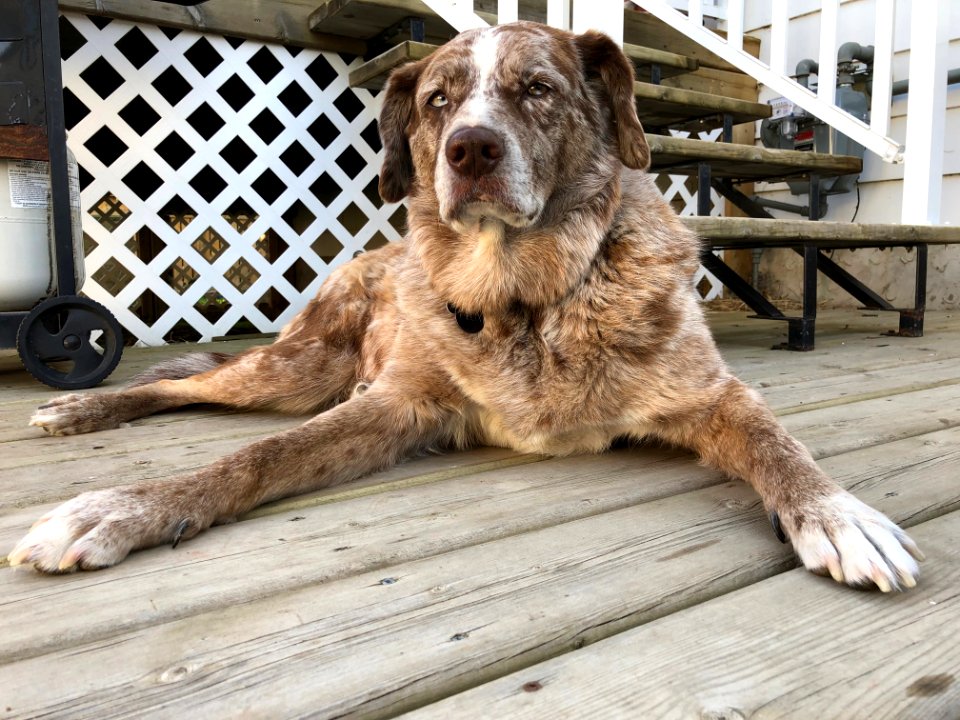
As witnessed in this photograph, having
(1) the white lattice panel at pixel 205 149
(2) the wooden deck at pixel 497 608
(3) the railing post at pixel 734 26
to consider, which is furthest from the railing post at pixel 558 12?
(2) the wooden deck at pixel 497 608

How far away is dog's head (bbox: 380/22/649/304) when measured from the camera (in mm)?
1602

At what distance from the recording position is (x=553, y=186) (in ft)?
5.71

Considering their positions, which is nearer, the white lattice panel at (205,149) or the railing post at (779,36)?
the white lattice panel at (205,149)

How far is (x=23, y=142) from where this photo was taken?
2.38 meters

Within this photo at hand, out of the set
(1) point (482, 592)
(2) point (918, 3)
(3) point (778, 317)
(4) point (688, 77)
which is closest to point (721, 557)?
(1) point (482, 592)

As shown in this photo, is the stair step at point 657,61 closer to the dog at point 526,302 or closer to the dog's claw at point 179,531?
the dog at point 526,302

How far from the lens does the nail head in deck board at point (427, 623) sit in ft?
2.51

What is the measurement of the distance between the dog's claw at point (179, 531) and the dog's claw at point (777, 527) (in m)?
0.95

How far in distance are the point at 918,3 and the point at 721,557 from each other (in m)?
3.89

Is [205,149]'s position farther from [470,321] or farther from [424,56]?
[470,321]

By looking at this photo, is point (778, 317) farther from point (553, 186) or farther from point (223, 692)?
point (223, 692)

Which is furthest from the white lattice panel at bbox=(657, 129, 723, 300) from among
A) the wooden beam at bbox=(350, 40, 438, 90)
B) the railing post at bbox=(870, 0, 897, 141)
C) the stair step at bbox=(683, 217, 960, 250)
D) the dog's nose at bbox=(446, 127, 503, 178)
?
the dog's nose at bbox=(446, 127, 503, 178)

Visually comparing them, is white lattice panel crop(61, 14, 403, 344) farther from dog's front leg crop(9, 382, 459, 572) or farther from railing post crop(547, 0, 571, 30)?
dog's front leg crop(9, 382, 459, 572)

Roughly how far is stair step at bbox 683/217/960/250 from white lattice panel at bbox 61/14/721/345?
2.08 metres
